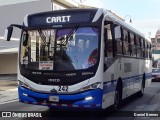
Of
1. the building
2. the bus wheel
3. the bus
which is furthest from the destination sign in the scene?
the building

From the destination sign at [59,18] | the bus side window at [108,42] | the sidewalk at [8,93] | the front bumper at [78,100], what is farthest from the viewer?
the sidewalk at [8,93]

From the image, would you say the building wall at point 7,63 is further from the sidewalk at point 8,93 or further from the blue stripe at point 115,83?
the blue stripe at point 115,83

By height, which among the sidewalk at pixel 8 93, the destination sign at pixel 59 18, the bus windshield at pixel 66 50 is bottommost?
the sidewalk at pixel 8 93

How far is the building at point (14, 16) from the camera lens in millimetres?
45797

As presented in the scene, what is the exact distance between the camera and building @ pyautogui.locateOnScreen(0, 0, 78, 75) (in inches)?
1803

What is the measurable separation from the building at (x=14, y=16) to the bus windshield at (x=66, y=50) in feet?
112

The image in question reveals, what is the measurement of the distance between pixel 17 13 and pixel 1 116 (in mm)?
43239

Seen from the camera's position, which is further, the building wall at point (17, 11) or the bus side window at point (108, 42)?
the building wall at point (17, 11)

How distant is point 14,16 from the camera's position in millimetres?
52750

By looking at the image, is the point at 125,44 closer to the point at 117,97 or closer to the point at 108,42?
the point at 117,97

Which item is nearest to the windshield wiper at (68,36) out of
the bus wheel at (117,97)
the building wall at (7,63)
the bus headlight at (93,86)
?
the bus headlight at (93,86)

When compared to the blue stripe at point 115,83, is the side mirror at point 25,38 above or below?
above

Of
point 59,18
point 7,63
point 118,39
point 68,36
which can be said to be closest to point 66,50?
point 68,36

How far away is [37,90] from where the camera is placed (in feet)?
32.2
